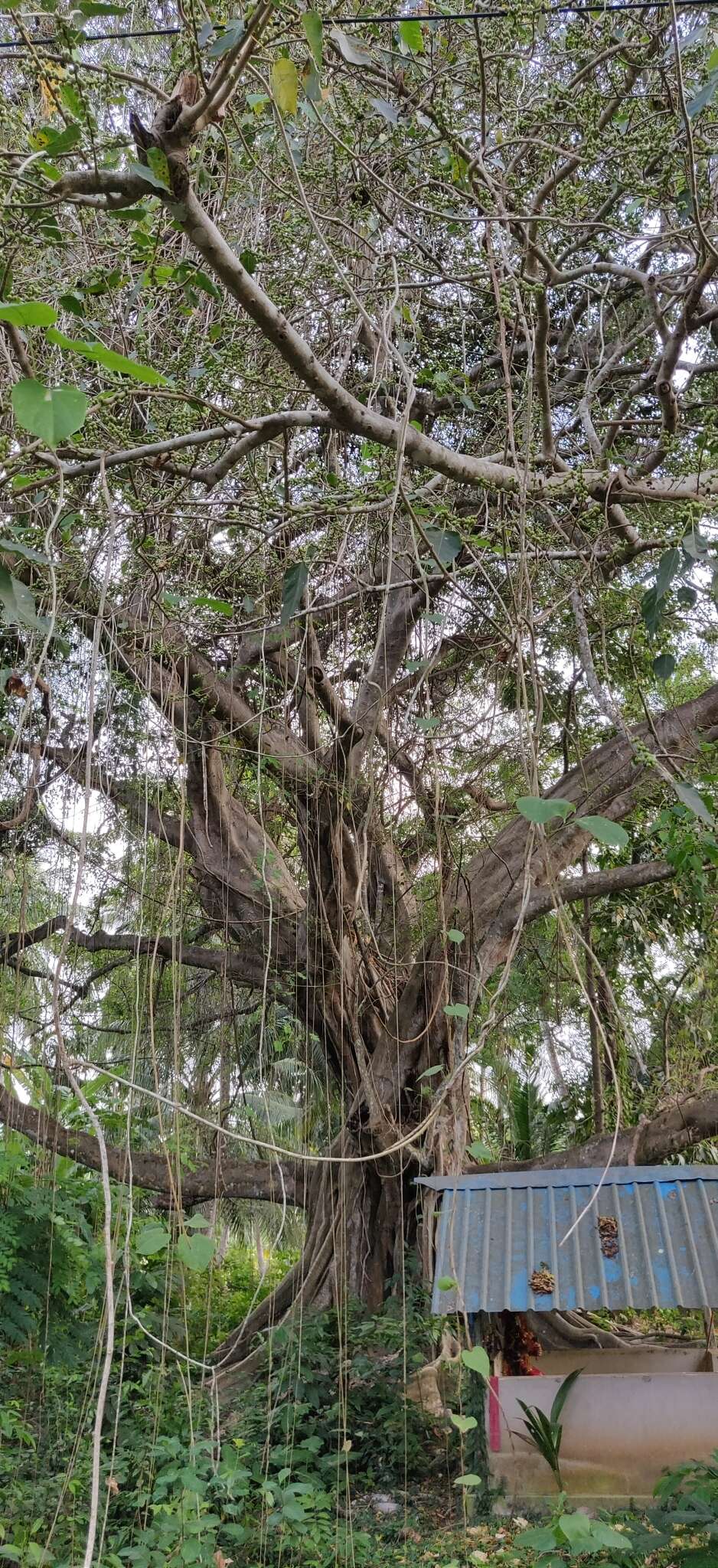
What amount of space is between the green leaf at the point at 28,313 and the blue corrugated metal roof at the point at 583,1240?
231cm

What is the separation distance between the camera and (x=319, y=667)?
11.0 ft

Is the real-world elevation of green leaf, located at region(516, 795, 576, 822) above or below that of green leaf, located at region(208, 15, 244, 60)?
below

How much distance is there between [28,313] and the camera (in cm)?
90

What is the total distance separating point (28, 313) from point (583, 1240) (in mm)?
2798

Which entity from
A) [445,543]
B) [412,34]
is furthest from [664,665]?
[412,34]

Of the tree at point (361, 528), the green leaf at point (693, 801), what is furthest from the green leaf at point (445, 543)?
the green leaf at point (693, 801)

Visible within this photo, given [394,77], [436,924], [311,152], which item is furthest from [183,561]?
[436,924]

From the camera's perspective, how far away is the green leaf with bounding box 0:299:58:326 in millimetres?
896

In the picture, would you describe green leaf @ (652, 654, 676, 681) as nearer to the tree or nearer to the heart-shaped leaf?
the tree

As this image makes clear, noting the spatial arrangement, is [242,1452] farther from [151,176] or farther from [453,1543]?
[151,176]

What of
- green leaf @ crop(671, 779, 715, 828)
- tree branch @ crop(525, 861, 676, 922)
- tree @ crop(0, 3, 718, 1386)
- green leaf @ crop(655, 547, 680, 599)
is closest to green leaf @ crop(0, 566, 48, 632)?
tree @ crop(0, 3, 718, 1386)

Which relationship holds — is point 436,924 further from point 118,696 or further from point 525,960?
point 118,696

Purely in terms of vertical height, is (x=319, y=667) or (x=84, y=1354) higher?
(x=319, y=667)

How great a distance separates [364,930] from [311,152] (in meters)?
2.35
